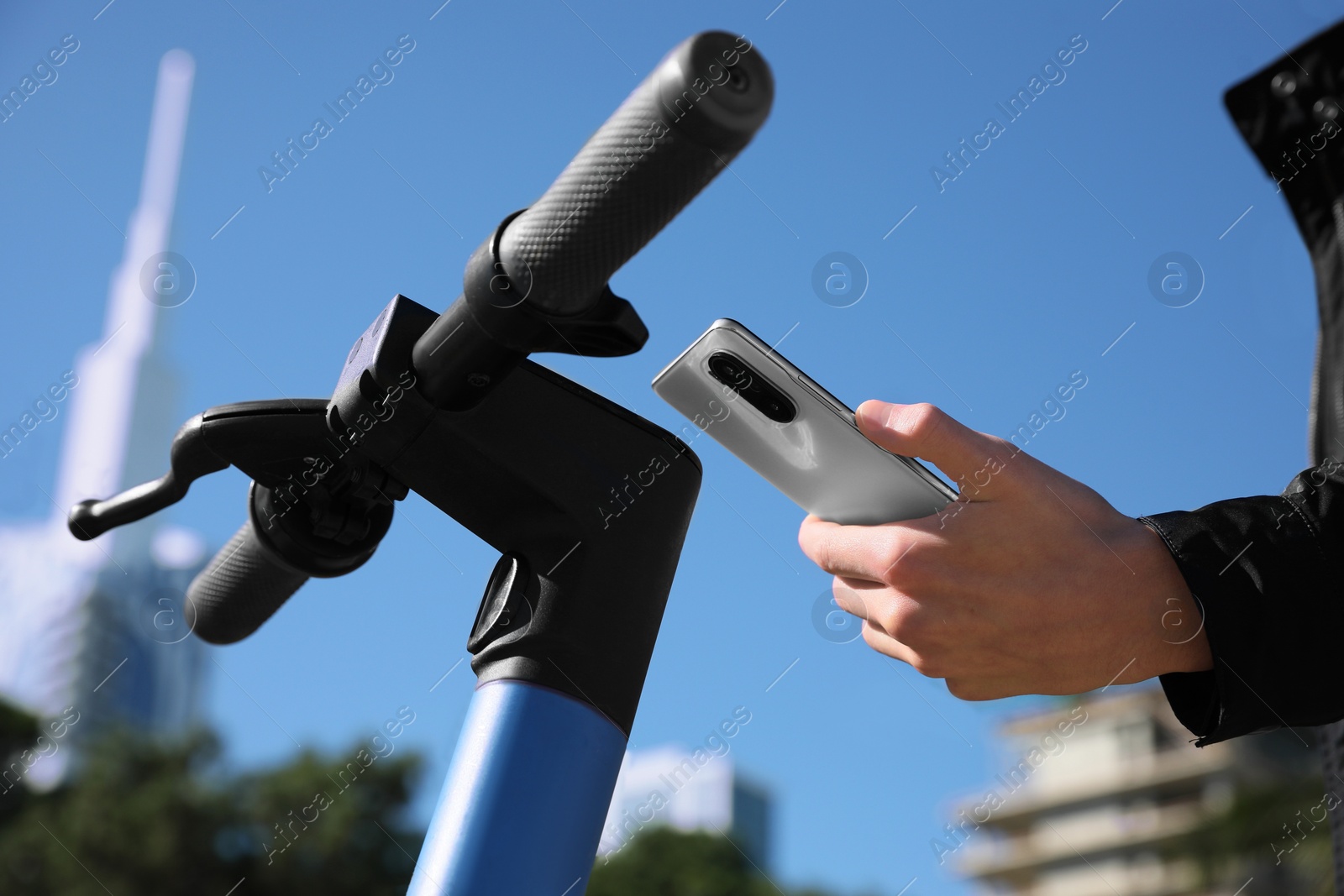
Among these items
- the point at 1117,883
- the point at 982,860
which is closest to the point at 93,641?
the point at 982,860

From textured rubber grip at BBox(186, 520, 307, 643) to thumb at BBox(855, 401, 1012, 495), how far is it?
639mm

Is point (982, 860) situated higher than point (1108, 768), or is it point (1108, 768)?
point (1108, 768)

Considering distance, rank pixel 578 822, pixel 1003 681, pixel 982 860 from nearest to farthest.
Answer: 1. pixel 578 822
2. pixel 1003 681
3. pixel 982 860

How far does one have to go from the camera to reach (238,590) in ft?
4.32

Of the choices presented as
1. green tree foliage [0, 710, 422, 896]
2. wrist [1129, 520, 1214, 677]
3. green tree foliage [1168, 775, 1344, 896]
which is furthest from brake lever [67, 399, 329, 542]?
green tree foliage [1168, 775, 1344, 896]

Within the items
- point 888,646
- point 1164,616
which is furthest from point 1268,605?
point 888,646

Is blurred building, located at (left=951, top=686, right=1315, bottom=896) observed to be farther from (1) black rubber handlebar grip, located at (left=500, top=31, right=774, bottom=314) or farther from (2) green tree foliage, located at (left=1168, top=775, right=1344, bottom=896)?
(1) black rubber handlebar grip, located at (left=500, top=31, right=774, bottom=314)

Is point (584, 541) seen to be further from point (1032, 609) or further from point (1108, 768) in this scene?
point (1108, 768)

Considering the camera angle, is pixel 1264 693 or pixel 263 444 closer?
pixel 263 444

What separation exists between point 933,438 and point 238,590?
81cm

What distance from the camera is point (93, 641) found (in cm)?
7225

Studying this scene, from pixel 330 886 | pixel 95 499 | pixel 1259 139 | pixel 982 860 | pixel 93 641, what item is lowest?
pixel 93 641

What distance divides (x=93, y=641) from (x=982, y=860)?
188ft

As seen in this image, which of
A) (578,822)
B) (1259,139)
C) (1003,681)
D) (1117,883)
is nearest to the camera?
(578,822)
